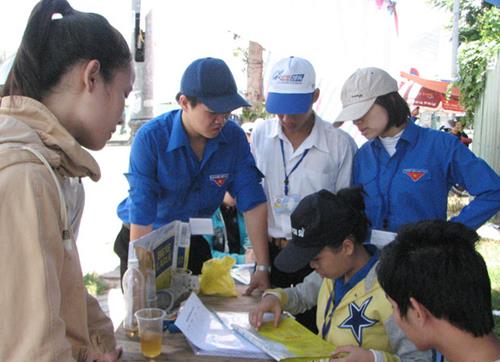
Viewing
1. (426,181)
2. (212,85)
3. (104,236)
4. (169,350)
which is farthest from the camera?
(104,236)

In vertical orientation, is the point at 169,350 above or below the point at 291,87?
below

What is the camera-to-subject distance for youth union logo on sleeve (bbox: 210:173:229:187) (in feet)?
7.06

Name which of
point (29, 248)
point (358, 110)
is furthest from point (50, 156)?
point (358, 110)

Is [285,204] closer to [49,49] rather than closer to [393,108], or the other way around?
[393,108]

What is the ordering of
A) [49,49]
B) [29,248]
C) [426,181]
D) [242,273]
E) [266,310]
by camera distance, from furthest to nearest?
[242,273], [426,181], [266,310], [49,49], [29,248]

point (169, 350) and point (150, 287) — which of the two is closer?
point (169, 350)

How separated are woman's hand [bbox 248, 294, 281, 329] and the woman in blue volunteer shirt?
655 millimetres

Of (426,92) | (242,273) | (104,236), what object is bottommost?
(104,236)

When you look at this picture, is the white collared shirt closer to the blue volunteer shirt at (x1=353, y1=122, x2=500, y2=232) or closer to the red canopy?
the blue volunteer shirt at (x1=353, y1=122, x2=500, y2=232)

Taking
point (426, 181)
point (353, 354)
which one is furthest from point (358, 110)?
point (353, 354)

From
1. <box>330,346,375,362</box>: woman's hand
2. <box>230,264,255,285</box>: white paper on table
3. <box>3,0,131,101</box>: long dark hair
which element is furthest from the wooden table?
<box>3,0,131,101</box>: long dark hair

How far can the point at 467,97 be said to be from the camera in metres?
7.05

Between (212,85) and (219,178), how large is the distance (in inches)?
17.0

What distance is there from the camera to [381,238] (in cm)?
195
